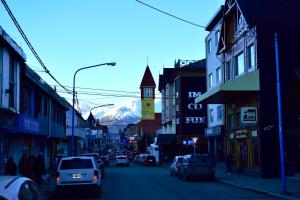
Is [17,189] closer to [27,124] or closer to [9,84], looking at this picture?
[9,84]

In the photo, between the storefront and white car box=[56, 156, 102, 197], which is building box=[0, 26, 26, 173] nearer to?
white car box=[56, 156, 102, 197]

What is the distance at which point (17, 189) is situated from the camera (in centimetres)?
749

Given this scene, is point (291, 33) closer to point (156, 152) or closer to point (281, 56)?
point (281, 56)

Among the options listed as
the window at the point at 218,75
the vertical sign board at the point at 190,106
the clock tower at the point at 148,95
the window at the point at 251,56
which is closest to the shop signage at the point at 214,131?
the window at the point at 218,75

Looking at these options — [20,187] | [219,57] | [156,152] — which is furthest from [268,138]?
[156,152]

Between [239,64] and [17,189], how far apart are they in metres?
33.1

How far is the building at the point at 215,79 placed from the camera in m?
46.3

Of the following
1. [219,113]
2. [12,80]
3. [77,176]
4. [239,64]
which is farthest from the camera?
[219,113]

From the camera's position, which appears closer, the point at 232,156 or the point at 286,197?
the point at 286,197

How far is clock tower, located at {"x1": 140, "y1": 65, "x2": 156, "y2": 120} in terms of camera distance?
341 feet

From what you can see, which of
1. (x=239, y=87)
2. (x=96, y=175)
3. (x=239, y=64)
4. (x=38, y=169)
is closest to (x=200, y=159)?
(x=239, y=87)

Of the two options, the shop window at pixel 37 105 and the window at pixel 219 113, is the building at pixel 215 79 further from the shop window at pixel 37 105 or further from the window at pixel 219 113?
the shop window at pixel 37 105

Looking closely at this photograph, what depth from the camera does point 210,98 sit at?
133ft

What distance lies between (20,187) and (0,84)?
46.8 feet
